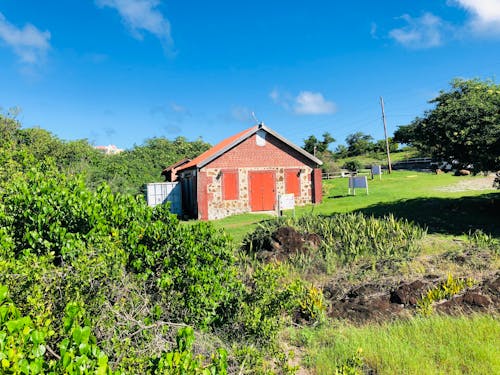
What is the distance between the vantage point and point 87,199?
5012 mm

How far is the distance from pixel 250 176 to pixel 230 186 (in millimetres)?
1451

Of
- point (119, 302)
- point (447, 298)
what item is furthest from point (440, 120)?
point (119, 302)

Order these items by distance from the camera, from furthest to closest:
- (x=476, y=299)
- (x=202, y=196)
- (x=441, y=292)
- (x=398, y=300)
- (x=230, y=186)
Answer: (x=230, y=186)
(x=202, y=196)
(x=398, y=300)
(x=441, y=292)
(x=476, y=299)

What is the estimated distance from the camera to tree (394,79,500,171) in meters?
11.9

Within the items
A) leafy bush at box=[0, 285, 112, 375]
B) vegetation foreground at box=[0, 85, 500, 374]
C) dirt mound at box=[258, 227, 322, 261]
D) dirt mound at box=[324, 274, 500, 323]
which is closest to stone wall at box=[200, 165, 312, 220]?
dirt mound at box=[258, 227, 322, 261]

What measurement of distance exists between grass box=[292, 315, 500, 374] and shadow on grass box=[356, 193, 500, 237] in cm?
765

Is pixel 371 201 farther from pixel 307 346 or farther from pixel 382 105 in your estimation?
pixel 382 105

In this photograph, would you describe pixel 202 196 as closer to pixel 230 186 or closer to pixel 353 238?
pixel 230 186

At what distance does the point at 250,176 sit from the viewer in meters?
22.3

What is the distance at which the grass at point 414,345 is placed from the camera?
3988mm

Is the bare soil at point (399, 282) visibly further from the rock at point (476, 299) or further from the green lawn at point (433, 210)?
the green lawn at point (433, 210)

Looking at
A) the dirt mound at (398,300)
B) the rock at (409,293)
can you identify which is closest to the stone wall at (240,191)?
the dirt mound at (398,300)

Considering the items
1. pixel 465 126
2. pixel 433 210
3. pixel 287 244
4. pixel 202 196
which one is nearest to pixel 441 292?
pixel 287 244

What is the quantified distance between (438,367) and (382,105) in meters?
41.2
